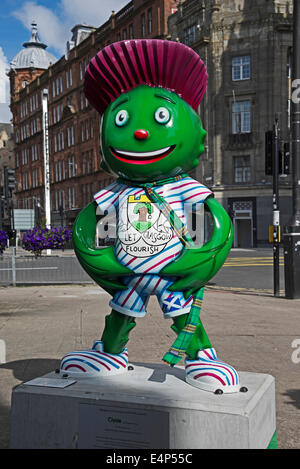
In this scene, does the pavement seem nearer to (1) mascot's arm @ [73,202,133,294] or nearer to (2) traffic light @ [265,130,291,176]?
(1) mascot's arm @ [73,202,133,294]

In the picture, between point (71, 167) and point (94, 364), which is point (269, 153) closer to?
point (94, 364)

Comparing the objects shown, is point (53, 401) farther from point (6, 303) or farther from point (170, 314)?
point (6, 303)

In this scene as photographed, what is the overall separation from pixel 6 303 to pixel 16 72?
57.3 metres

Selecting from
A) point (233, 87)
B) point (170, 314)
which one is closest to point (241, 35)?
point (233, 87)

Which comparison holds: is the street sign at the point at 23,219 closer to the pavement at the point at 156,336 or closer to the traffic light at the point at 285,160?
the pavement at the point at 156,336

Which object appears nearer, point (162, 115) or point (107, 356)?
point (162, 115)

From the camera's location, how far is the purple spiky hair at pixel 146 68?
3.39 meters

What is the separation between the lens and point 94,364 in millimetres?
3418

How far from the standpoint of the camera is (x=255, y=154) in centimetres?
2975

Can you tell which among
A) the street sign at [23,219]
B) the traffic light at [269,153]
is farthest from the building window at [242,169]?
the traffic light at [269,153]

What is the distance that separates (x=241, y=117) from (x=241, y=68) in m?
3.03

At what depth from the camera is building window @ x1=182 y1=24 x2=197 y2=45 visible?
31609 mm

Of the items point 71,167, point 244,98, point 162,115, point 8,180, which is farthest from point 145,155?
point 71,167

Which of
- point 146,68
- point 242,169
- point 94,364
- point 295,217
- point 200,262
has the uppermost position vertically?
point 242,169
